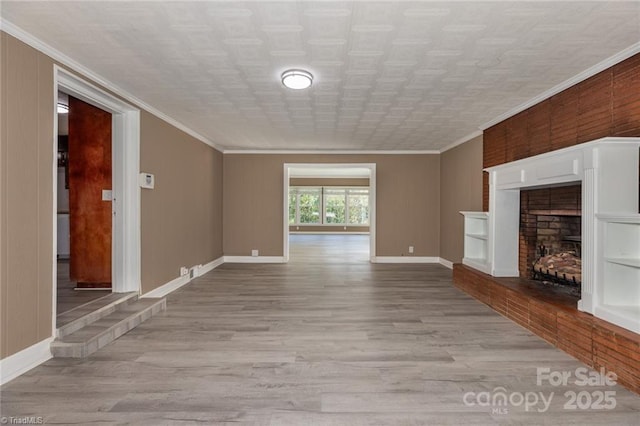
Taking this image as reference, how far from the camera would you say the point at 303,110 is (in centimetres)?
420

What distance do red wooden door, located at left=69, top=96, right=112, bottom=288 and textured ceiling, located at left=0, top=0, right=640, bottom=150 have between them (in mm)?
968

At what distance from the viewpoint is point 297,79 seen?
3.07 m

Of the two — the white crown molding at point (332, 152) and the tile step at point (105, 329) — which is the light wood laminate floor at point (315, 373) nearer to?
the tile step at point (105, 329)

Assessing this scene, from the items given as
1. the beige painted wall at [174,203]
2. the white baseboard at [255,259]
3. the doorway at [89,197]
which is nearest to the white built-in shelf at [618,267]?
the beige painted wall at [174,203]

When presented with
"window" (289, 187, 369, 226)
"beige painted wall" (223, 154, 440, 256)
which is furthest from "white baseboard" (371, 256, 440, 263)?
"window" (289, 187, 369, 226)

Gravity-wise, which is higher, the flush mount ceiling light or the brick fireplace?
the flush mount ceiling light

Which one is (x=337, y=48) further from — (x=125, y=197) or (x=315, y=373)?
(x=125, y=197)

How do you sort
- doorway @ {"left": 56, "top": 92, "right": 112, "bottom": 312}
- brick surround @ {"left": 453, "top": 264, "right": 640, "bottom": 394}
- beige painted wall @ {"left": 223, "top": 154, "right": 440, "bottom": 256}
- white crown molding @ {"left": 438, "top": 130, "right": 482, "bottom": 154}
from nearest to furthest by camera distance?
brick surround @ {"left": 453, "top": 264, "right": 640, "bottom": 394}
doorway @ {"left": 56, "top": 92, "right": 112, "bottom": 312}
white crown molding @ {"left": 438, "top": 130, "right": 482, "bottom": 154}
beige painted wall @ {"left": 223, "top": 154, "right": 440, "bottom": 256}

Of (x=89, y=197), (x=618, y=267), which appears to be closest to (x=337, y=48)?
(x=618, y=267)

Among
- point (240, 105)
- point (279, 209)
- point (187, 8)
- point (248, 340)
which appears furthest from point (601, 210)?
point (279, 209)

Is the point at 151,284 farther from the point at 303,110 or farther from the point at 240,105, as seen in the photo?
the point at 303,110

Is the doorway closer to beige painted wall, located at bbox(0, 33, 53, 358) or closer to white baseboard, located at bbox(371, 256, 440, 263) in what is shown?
beige painted wall, located at bbox(0, 33, 53, 358)

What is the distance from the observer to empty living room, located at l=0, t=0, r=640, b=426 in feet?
6.82

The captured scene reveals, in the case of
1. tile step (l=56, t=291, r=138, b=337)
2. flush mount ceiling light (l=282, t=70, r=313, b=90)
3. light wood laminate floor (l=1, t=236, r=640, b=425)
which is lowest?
light wood laminate floor (l=1, t=236, r=640, b=425)
